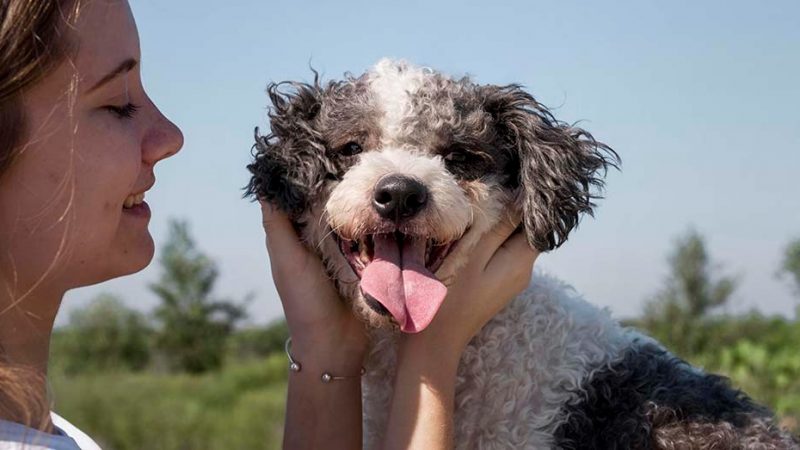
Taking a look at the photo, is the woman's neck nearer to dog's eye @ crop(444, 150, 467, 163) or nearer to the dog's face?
the dog's face

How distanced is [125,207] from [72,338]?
22.8 m

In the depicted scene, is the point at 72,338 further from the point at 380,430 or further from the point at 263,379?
the point at 380,430

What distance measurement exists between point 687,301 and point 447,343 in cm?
1111

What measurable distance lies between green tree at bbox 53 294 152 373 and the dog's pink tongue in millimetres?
21328

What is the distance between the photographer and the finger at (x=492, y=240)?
10.3 ft

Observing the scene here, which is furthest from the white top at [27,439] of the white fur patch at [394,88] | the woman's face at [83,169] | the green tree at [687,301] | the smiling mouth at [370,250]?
the green tree at [687,301]

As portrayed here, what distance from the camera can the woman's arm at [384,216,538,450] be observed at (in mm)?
2846

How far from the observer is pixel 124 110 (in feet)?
7.98

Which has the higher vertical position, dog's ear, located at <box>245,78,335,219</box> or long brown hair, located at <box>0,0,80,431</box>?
dog's ear, located at <box>245,78,335,219</box>

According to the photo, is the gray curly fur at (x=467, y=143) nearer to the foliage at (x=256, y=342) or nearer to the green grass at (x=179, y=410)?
the green grass at (x=179, y=410)

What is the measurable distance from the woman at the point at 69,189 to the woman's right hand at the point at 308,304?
34cm

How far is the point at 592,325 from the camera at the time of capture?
346 centimetres

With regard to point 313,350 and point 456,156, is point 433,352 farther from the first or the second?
point 456,156

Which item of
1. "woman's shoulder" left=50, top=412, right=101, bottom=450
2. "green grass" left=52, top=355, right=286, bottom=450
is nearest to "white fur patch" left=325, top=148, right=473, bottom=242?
"woman's shoulder" left=50, top=412, right=101, bottom=450
